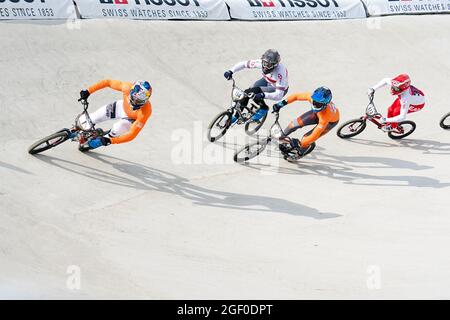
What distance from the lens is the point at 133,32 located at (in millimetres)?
17094

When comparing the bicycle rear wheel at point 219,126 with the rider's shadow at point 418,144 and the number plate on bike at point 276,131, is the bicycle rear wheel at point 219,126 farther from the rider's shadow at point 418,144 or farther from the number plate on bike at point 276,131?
the rider's shadow at point 418,144

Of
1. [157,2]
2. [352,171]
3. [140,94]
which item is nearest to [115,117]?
[140,94]

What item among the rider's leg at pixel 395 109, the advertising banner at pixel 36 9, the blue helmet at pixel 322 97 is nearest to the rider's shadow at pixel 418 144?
the rider's leg at pixel 395 109

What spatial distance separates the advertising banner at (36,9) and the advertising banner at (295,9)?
440 cm

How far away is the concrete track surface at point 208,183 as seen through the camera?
8.95 metres

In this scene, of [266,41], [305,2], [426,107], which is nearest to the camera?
[426,107]

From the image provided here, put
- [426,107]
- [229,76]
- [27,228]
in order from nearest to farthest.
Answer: [27,228] → [229,76] → [426,107]

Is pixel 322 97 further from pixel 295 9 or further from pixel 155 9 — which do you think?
pixel 295 9

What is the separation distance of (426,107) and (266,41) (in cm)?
445

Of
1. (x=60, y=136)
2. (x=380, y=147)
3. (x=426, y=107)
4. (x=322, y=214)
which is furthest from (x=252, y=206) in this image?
(x=426, y=107)

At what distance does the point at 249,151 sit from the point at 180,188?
190cm

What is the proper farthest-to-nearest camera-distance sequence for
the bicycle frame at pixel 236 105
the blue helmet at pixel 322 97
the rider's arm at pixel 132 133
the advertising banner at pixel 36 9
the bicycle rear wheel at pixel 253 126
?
1. the advertising banner at pixel 36 9
2. the bicycle rear wheel at pixel 253 126
3. the bicycle frame at pixel 236 105
4. the blue helmet at pixel 322 97
5. the rider's arm at pixel 132 133

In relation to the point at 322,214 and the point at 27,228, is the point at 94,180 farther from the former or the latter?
the point at 322,214

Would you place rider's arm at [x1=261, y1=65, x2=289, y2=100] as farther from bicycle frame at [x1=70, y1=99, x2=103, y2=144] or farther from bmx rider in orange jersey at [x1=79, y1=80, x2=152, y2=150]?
bicycle frame at [x1=70, y1=99, x2=103, y2=144]
